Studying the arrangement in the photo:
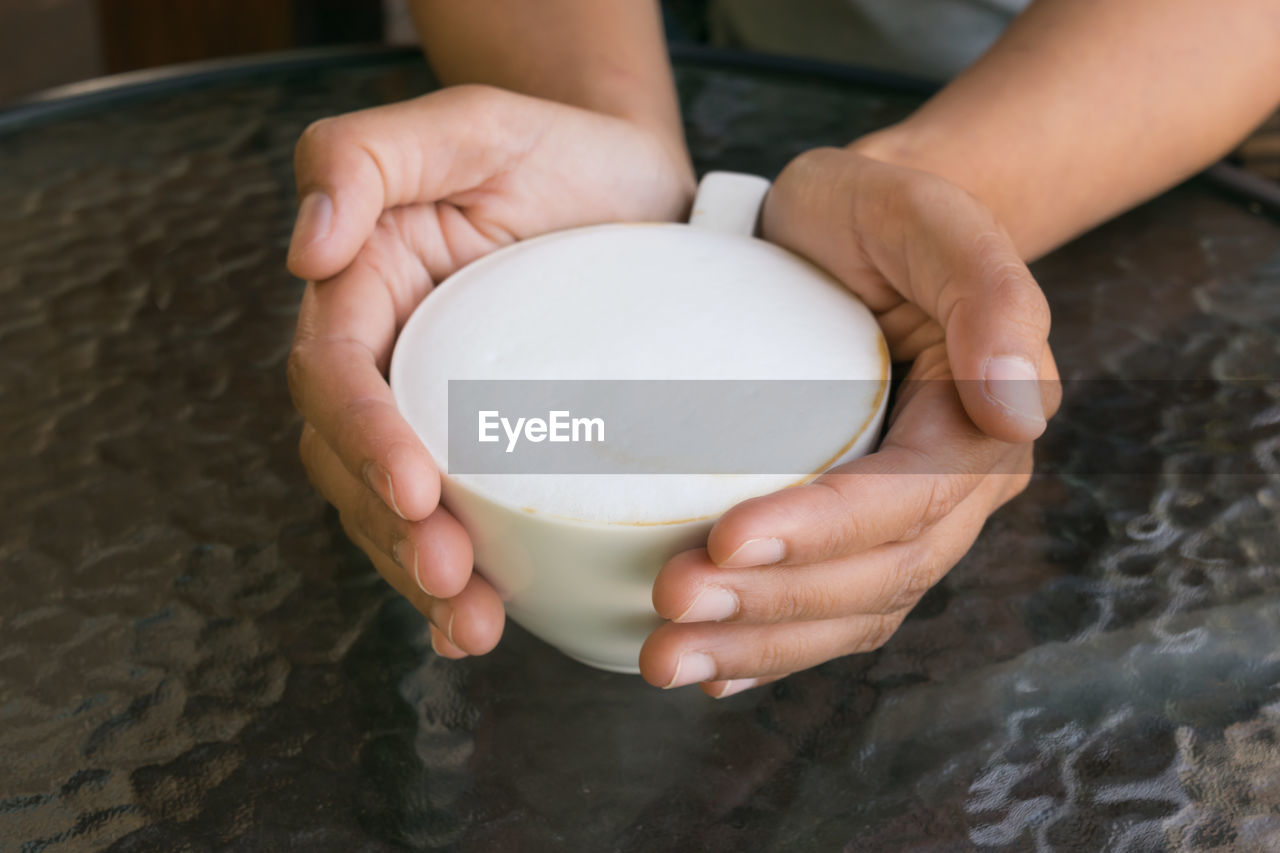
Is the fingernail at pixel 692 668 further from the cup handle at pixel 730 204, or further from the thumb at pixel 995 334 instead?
the cup handle at pixel 730 204

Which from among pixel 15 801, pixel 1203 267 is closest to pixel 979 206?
pixel 1203 267

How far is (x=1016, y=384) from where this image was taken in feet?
1.07

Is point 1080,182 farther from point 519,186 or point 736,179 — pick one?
point 519,186

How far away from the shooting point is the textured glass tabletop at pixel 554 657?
319mm

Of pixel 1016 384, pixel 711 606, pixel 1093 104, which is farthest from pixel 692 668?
pixel 1093 104

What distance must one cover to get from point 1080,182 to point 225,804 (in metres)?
0.52

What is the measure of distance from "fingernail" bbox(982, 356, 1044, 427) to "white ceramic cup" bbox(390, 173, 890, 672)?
0.12 ft

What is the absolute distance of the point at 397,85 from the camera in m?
0.72

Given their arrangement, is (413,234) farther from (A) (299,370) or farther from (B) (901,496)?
(B) (901,496)

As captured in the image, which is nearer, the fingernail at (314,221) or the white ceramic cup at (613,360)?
the white ceramic cup at (613,360)

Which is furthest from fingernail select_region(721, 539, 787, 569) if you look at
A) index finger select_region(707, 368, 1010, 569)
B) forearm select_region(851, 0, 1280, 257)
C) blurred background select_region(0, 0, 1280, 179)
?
blurred background select_region(0, 0, 1280, 179)

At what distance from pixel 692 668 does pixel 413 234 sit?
0.84ft

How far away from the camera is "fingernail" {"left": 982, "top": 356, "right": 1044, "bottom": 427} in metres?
0.32

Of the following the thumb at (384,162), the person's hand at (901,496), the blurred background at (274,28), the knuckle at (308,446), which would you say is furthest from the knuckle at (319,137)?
the blurred background at (274,28)
